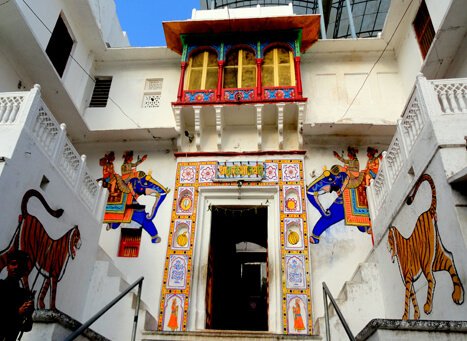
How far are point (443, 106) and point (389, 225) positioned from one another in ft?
7.75

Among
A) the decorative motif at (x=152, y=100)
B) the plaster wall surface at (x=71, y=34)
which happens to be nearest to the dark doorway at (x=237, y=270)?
the decorative motif at (x=152, y=100)

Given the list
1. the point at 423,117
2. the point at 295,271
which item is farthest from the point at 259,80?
the point at 423,117

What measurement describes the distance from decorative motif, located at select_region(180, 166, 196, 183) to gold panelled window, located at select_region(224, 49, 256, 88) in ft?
8.10

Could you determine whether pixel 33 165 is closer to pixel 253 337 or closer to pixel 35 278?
pixel 35 278

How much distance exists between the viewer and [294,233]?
916 centimetres

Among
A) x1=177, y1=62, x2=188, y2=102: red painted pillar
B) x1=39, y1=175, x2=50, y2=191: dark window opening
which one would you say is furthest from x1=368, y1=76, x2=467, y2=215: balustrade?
x1=39, y1=175, x2=50, y2=191: dark window opening

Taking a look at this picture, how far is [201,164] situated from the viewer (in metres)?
10.3

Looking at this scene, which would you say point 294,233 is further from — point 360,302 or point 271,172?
point 360,302

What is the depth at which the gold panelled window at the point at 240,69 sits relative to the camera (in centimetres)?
1079

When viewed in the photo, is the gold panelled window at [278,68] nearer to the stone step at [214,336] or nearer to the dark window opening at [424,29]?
the dark window opening at [424,29]

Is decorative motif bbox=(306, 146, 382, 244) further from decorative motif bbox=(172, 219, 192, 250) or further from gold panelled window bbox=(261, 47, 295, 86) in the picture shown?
decorative motif bbox=(172, 219, 192, 250)

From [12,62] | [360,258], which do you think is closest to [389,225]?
[360,258]

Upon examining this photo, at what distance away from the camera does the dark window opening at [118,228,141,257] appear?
30.6 ft

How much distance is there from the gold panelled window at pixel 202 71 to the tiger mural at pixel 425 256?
6.41 metres
